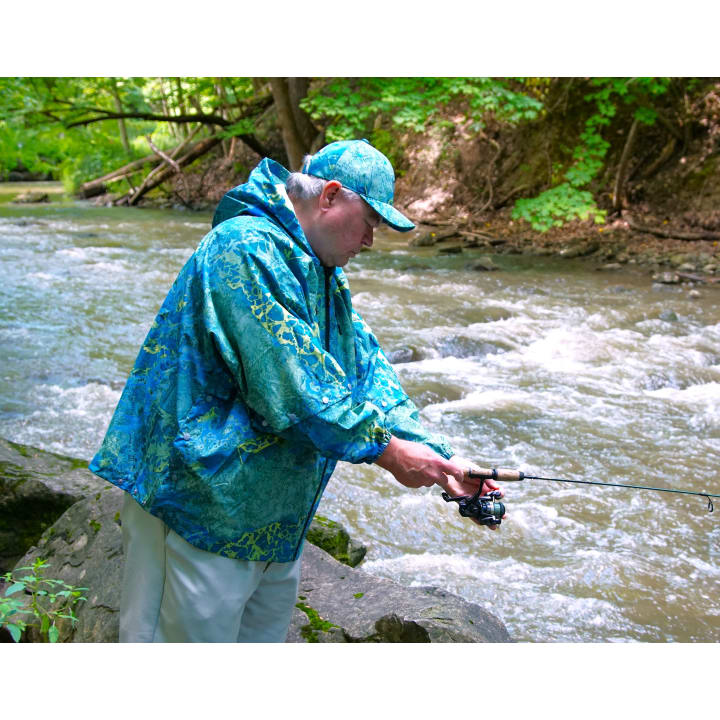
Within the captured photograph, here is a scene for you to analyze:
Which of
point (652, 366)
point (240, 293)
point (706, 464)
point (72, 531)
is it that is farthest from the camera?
point (652, 366)

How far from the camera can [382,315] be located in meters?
9.23

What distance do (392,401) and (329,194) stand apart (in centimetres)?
65

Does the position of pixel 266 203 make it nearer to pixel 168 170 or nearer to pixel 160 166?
pixel 160 166

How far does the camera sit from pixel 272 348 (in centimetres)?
177

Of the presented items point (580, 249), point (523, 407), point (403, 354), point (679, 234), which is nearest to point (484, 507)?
→ point (523, 407)

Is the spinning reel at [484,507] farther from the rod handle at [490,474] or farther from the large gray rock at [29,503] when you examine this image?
the large gray rock at [29,503]

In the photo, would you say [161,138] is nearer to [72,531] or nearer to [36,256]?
[36,256]

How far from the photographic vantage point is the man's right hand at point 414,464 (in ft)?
6.38

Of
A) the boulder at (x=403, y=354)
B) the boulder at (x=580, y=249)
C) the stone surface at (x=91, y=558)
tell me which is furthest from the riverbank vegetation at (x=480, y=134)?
the stone surface at (x=91, y=558)

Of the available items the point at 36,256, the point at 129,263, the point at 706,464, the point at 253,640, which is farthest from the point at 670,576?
the point at 36,256

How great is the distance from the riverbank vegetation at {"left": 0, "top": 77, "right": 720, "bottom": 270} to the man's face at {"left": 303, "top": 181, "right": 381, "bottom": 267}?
8410 mm

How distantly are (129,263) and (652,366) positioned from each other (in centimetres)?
765

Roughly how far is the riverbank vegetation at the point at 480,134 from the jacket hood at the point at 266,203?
8318 millimetres

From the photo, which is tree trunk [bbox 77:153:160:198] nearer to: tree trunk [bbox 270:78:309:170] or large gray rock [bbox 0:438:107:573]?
tree trunk [bbox 270:78:309:170]
